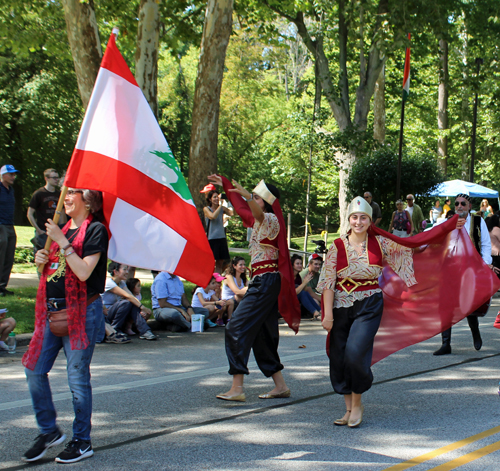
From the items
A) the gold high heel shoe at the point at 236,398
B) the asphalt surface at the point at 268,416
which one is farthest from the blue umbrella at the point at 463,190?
the gold high heel shoe at the point at 236,398

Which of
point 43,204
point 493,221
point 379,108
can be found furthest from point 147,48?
point 379,108

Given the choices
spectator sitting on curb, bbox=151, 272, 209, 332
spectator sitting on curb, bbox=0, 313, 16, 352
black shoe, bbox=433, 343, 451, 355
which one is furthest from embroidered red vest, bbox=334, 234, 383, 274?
spectator sitting on curb, bbox=151, 272, 209, 332

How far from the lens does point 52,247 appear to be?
472 centimetres

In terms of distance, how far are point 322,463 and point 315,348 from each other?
15.0ft

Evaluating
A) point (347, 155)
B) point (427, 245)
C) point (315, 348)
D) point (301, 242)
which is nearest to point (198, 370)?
point (315, 348)

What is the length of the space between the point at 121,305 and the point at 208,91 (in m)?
6.32

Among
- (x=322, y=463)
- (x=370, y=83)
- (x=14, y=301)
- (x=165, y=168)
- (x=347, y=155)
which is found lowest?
(x=322, y=463)

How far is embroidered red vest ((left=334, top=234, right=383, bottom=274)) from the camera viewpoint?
566 centimetres

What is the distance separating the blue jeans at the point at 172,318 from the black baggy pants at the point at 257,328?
4.32 meters

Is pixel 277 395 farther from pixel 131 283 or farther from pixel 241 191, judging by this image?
pixel 131 283

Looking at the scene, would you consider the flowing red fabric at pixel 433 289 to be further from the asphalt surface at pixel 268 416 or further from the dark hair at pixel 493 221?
the dark hair at pixel 493 221

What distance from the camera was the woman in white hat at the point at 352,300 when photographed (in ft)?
18.2

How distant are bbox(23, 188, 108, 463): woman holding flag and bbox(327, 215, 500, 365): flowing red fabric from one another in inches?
109

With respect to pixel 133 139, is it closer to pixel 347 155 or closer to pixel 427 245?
pixel 427 245
